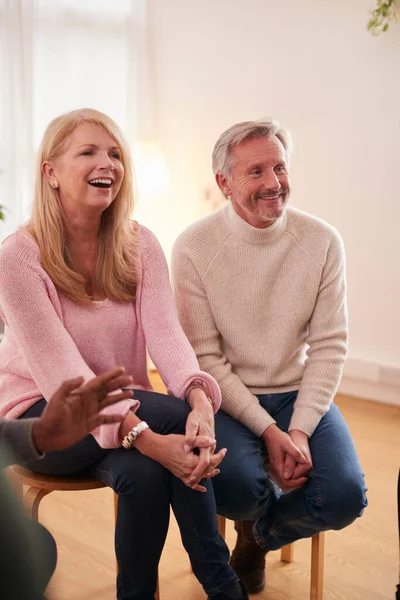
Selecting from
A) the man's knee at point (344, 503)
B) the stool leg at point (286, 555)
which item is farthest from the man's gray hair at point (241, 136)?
the stool leg at point (286, 555)

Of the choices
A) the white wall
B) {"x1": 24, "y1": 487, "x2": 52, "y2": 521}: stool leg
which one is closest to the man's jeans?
{"x1": 24, "y1": 487, "x2": 52, "y2": 521}: stool leg

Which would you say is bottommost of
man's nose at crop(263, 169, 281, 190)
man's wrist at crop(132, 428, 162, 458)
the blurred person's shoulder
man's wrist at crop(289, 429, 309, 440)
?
man's wrist at crop(289, 429, 309, 440)

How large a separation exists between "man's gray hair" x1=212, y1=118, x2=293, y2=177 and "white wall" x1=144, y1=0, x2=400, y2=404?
170 centimetres

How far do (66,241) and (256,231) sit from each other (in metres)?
0.49

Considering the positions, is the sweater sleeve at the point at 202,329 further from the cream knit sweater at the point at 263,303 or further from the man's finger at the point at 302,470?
the man's finger at the point at 302,470

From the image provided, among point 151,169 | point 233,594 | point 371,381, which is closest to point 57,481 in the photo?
point 233,594

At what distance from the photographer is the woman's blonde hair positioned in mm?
1812

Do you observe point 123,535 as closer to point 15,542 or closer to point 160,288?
point 160,288

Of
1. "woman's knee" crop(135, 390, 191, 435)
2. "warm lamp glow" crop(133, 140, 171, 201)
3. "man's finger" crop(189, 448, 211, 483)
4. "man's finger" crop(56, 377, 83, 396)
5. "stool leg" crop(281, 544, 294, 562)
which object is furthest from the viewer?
"warm lamp glow" crop(133, 140, 171, 201)

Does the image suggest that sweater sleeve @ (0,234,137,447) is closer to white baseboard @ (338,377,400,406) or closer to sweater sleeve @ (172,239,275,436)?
sweater sleeve @ (172,239,275,436)

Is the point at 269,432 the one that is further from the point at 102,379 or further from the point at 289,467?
the point at 102,379

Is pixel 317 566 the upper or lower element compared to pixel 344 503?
lower

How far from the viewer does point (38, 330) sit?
1716mm

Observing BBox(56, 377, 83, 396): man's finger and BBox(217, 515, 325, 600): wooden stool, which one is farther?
BBox(217, 515, 325, 600): wooden stool
